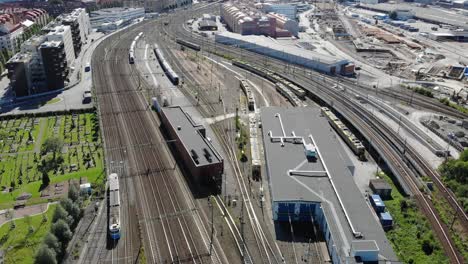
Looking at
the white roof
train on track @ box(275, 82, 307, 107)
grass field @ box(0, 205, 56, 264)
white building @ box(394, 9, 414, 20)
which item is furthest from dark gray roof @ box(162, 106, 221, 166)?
white building @ box(394, 9, 414, 20)

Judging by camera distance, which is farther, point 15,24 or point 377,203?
point 15,24

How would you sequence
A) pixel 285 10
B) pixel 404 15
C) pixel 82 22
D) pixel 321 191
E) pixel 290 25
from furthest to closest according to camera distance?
pixel 285 10 < pixel 404 15 < pixel 290 25 < pixel 82 22 < pixel 321 191

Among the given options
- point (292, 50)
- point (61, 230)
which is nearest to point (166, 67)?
point (292, 50)

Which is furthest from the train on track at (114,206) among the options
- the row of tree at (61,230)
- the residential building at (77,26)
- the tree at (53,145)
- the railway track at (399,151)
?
the residential building at (77,26)

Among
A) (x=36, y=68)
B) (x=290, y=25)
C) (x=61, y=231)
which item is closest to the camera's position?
(x=61, y=231)

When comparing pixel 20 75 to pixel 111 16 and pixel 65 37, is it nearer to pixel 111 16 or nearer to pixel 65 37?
pixel 65 37

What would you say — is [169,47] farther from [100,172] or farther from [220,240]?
[220,240]

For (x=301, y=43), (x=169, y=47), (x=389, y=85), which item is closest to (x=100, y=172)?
(x=389, y=85)
